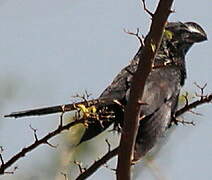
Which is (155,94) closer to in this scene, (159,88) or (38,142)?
(159,88)

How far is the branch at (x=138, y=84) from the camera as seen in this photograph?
2148 millimetres

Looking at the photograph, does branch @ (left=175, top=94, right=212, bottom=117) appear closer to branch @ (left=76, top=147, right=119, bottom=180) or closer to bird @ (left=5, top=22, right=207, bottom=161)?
bird @ (left=5, top=22, right=207, bottom=161)

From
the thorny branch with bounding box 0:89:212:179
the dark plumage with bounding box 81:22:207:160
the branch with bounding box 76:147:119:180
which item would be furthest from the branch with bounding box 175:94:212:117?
the branch with bounding box 76:147:119:180

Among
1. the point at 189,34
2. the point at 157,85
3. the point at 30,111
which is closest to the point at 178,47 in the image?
the point at 189,34

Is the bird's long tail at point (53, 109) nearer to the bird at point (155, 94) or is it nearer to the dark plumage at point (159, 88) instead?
the bird at point (155, 94)

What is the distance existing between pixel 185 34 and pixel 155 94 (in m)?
0.90

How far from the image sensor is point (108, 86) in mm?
3822

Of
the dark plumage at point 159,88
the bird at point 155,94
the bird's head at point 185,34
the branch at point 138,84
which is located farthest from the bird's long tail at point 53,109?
the bird's head at point 185,34

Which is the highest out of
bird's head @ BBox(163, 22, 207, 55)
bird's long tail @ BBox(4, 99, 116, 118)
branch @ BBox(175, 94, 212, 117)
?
bird's head @ BBox(163, 22, 207, 55)

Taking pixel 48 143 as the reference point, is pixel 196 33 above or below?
above

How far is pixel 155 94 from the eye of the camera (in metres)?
3.58

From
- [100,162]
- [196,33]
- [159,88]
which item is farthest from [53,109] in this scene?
[196,33]

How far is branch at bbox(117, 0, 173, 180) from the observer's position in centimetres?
215

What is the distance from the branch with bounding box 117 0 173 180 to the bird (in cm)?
30
